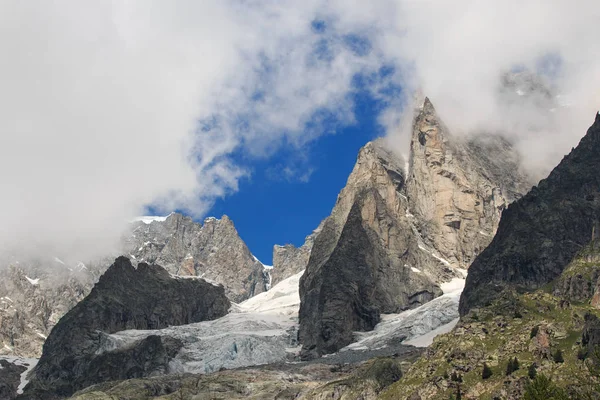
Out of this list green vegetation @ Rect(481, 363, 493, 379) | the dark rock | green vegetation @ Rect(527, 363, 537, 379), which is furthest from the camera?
green vegetation @ Rect(481, 363, 493, 379)

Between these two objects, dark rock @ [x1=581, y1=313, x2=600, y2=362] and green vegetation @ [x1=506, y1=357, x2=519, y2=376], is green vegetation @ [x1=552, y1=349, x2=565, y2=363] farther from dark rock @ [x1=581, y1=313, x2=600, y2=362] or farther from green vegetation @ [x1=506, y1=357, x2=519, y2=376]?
green vegetation @ [x1=506, y1=357, x2=519, y2=376]

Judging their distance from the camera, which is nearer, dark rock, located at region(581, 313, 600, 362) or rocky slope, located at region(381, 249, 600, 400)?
rocky slope, located at region(381, 249, 600, 400)

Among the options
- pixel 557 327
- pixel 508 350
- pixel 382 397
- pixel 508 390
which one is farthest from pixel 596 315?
pixel 382 397

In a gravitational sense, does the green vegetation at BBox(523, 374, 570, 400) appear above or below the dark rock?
below

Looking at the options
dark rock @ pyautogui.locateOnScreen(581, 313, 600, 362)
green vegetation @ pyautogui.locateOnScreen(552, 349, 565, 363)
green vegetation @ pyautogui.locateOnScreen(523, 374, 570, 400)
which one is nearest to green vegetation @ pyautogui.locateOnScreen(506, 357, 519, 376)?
green vegetation @ pyautogui.locateOnScreen(552, 349, 565, 363)

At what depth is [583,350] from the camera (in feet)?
554

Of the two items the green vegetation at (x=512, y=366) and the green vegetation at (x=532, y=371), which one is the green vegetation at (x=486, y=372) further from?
the green vegetation at (x=532, y=371)

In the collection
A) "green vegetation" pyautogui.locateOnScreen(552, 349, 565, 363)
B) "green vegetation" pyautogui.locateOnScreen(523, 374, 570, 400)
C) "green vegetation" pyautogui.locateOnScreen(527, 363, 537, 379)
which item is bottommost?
"green vegetation" pyautogui.locateOnScreen(523, 374, 570, 400)

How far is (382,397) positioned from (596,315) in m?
50.3

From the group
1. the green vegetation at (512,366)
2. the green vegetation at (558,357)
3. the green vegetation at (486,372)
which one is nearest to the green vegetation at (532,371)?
the green vegetation at (512,366)

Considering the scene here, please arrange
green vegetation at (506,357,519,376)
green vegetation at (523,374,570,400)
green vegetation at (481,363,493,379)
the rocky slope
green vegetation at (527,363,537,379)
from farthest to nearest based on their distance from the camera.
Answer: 1. green vegetation at (481,363,493,379)
2. green vegetation at (506,357,519,376)
3. green vegetation at (527,363,537,379)
4. the rocky slope
5. green vegetation at (523,374,570,400)

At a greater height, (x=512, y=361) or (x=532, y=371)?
(x=512, y=361)

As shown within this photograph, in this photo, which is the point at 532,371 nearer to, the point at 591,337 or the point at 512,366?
the point at 512,366

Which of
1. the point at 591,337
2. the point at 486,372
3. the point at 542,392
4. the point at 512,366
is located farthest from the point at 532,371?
the point at 542,392
